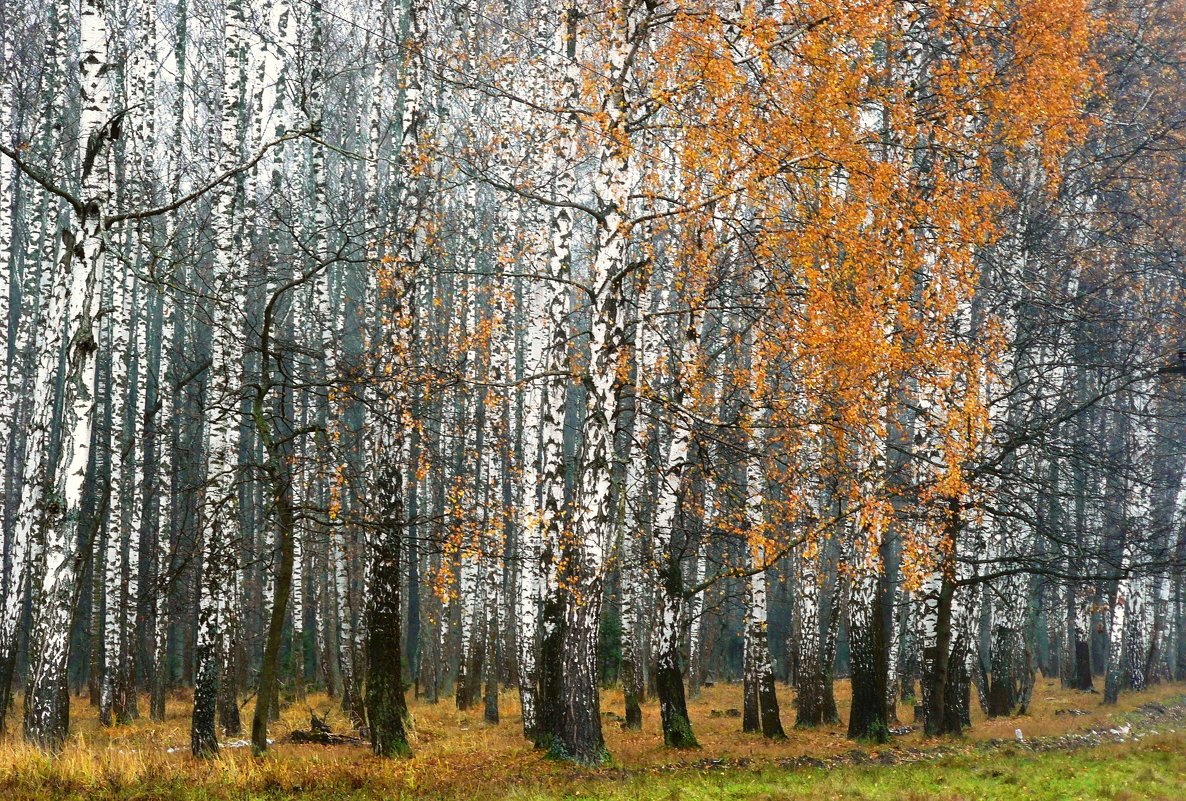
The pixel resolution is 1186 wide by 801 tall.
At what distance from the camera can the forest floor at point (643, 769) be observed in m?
8.89

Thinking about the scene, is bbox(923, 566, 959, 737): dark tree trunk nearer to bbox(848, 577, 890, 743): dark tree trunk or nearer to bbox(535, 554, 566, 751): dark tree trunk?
bbox(848, 577, 890, 743): dark tree trunk

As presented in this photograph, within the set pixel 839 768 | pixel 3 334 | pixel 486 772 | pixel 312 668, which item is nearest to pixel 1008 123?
pixel 839 768

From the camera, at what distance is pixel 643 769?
1120 centimetres

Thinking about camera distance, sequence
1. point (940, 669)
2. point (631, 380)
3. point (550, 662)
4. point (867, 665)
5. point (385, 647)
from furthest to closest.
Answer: point (940, 669) < point (867, 665) < point (631, 380) < point (550, 662) < point (385, 647)

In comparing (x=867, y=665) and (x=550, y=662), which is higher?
(x=550, y=662)

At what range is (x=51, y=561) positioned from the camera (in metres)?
9.59

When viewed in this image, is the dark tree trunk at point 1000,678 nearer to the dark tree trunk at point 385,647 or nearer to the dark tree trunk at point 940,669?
the dark tree trunk at point 940,669

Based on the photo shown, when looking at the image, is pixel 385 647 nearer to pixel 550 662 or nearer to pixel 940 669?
pixel 550 662

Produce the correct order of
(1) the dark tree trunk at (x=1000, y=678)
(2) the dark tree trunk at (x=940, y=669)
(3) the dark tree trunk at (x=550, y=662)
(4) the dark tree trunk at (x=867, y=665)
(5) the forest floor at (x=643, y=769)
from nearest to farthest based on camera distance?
(5) the forest floor at (x=643, y=769) → (3) the dark tree trunk at (x=550, y=662) → (4) the dark tree trunk at (x=867, y=665) → (2) the dark tree trunk at (x=940, y=669) → (1) the dark tree trunk at (x=1000, y=678)

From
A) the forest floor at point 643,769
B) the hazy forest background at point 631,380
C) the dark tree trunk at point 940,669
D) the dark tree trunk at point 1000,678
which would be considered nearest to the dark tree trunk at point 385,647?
the hazy forest background at point 631,380

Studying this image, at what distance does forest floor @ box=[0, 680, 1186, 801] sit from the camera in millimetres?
8891

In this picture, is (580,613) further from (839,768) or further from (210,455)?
(210,455)

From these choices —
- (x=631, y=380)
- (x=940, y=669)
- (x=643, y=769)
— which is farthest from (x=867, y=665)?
(x=631, y=380)

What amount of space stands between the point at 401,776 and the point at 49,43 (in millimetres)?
13620
